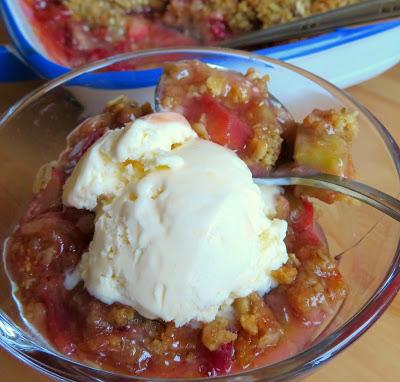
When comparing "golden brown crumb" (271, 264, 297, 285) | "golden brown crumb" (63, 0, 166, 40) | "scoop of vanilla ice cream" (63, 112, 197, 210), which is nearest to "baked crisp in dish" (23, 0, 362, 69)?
"golden brown crumb" (63, 0, 166, 40)

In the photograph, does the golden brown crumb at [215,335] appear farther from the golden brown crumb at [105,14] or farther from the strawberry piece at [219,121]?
the golden brown crumb at [105,14]

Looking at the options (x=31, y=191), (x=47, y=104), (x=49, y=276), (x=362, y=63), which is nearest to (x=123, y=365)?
(x=49, y=276)

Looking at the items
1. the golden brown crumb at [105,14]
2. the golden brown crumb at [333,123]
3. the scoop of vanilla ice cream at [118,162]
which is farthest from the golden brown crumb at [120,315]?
the golden brown crumb at [105,14]

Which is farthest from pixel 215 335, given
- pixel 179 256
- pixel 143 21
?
pixel 143 21

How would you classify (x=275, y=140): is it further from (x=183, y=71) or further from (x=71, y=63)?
(x=71, y=63)

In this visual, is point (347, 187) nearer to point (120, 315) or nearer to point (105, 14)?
point (120, 315)

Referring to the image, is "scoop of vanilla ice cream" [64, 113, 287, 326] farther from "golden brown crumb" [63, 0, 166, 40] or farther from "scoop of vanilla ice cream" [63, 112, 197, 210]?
"golden brown crumb" [63, 0, 166, 40]
